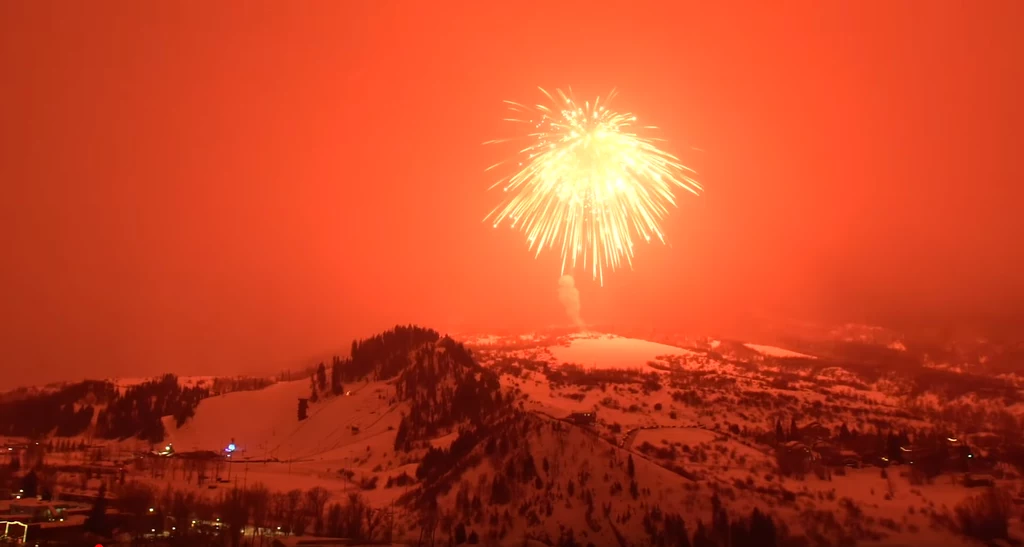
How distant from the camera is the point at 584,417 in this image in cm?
9506

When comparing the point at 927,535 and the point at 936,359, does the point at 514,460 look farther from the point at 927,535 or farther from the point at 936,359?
the point at 936,359

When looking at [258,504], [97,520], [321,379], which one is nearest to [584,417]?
[258,504]

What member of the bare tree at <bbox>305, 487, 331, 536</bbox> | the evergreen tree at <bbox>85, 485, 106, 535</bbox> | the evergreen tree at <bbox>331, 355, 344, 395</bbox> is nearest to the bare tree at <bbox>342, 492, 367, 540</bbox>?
the bare tree at <bbox>305, 487, 331, 536</bbox>

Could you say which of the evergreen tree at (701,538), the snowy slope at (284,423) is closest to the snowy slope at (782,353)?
the snowy slope at (284,423)

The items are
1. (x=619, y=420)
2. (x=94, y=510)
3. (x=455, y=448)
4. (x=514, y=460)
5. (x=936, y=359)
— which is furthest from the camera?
(x=936, y=359)

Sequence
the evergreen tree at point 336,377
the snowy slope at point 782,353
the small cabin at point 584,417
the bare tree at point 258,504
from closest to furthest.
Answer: the bare tree at point 258,504
the small cabin at point 584,417
the evergreen tree at point 336,377
the snowy slope at point 782,353

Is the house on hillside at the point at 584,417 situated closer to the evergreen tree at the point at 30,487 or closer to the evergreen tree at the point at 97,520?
the evergreen tree at the point at 30,487

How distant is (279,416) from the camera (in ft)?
418

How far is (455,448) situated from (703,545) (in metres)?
33.0

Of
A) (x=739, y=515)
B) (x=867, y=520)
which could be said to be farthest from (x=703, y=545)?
(x=867, y=520)

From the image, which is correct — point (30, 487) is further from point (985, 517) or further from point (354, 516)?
point (985, 517)

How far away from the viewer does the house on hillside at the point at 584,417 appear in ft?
302

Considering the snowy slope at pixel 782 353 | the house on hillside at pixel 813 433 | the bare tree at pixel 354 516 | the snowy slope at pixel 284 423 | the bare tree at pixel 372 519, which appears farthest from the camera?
the snowy slope at pixel 782 353

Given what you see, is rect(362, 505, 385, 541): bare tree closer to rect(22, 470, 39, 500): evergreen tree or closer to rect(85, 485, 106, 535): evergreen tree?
rect(85, 485, 106, 535): evergreen tree
